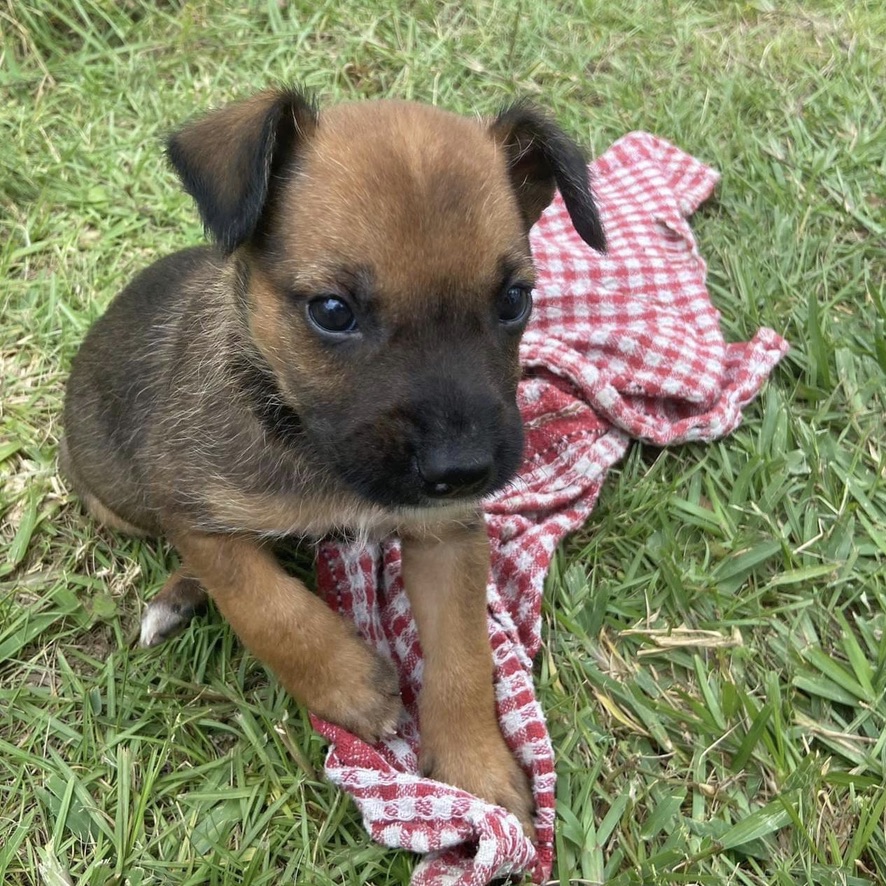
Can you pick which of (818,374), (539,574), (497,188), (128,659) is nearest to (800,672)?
(539,574)

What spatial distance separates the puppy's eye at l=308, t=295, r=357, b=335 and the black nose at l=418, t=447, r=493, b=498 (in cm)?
43

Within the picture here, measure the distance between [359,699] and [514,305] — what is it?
1304 mm

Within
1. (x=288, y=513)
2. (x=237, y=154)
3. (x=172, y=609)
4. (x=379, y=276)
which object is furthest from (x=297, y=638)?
(x=237, y=154)

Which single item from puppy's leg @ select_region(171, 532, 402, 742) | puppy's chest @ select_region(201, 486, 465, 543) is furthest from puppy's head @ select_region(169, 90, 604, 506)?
puppy's leg @ select_region(171, 532, 402, 742)

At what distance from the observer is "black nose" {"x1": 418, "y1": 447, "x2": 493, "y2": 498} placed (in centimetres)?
215

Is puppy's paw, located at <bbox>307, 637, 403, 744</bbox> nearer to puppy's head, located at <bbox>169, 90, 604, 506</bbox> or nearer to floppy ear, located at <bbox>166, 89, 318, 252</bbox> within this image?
puppy's head, located at <bbox>169, 90, 604, 506</bbox>

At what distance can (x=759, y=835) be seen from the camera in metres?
2.63

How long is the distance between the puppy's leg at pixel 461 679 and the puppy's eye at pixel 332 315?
85 centimetres

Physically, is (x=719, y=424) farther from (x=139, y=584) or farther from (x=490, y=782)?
(x=139, y=584)

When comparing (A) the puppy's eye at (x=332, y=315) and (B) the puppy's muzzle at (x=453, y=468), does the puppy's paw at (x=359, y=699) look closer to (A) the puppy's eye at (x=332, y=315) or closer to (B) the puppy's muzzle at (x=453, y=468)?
(B) the puppy's muzzle at (x=453, y=468)

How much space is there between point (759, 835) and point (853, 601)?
3.52ft

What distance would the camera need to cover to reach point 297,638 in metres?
2.76

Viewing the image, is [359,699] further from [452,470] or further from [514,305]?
[514,305]

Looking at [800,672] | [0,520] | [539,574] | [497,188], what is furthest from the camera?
[0,520]
